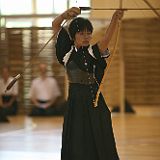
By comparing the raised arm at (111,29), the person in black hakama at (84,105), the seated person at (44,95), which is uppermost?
the raised arm at (111,29)

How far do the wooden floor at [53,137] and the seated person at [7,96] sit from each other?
0.26m

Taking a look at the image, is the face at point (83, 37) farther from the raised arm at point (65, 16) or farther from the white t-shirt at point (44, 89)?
the white t-shirt at point (44, 89)

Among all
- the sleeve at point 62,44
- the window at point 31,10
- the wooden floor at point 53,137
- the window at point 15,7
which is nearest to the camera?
the sleeve at point 62,44

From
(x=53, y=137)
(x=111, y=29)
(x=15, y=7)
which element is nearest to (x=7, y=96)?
(x=15, y=7)

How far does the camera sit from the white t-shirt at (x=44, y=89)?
8164 millimetres

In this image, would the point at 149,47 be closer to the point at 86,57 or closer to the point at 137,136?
the point at 137,136

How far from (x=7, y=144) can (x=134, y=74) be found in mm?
4589

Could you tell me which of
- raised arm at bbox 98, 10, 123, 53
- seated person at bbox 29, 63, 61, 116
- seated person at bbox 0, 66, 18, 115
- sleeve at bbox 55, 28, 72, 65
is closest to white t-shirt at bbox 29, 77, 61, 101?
seated person at bbox 29, 63, 61, 116

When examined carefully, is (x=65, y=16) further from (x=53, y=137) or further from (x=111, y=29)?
(x=53, y=137)

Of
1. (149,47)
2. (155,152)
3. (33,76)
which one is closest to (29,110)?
(33,76)

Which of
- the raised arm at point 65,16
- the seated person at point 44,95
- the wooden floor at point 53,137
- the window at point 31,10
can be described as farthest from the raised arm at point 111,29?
the seated person at point 44,95

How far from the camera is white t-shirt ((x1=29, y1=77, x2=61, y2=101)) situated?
816 cm

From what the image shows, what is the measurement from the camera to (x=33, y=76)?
8.66m

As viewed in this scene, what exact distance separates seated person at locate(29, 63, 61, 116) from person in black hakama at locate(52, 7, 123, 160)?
5221mm
